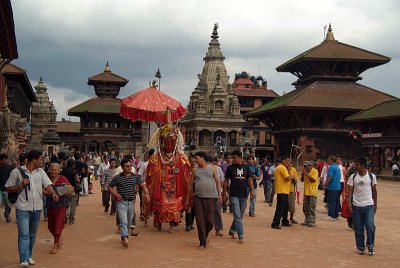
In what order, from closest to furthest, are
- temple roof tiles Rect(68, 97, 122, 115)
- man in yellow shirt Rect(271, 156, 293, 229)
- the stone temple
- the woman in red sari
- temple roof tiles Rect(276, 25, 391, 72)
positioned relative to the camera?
the woman in red sari → man in yellow shirt Rect(271, 156, 293, 229) → temple roof tiles Rect(276, 25, 391, 72) → the stone temple → temple roof tiles Rect(68, 97, 122, 115)

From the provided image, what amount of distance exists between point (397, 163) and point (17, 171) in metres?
32.1

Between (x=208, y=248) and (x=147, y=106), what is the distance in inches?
183

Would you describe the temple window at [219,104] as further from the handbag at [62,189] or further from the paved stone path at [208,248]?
the handbag at [62,189]

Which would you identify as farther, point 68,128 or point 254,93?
point 254,93

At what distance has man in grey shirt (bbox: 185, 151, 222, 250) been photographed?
8953mm

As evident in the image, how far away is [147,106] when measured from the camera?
1222cm

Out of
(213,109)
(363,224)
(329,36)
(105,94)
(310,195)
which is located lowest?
(363,224)

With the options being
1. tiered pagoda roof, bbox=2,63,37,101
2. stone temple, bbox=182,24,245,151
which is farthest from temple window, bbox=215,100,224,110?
tiered pagoda roof, bbox=2,63,37,101

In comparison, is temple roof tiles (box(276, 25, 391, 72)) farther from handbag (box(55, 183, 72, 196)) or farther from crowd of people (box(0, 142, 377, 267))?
handbag (box(55, 183, 72, 196))

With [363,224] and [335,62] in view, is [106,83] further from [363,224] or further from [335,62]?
[363,224]

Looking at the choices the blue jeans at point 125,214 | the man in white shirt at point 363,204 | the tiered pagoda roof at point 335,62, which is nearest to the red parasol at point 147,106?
the blue jeans at point 125,214

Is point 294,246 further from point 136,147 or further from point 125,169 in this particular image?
point 136,147

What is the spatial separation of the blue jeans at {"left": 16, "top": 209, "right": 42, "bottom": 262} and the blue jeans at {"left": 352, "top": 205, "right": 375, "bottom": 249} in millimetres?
5264

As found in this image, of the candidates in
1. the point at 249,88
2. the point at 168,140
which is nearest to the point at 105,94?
the point at 249,88
